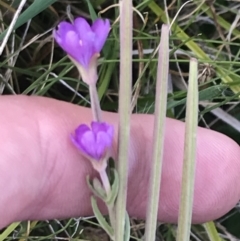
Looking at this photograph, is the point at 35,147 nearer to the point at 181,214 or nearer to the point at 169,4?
the point at 181,214

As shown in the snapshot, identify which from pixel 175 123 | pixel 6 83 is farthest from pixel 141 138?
pixel 6 83

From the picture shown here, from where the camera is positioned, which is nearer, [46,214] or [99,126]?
[99,126]

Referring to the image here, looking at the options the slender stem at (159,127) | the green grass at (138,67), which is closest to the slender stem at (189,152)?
the slender stem at (159,127)

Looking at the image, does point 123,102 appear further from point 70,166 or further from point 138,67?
point 138,67

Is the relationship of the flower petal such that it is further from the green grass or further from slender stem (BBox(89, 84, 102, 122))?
the green grass

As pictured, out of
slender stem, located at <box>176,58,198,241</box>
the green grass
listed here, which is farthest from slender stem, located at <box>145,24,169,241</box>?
the green grass

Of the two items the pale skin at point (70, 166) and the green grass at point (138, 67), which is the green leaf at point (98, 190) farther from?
the green grass at point (138, 67)
